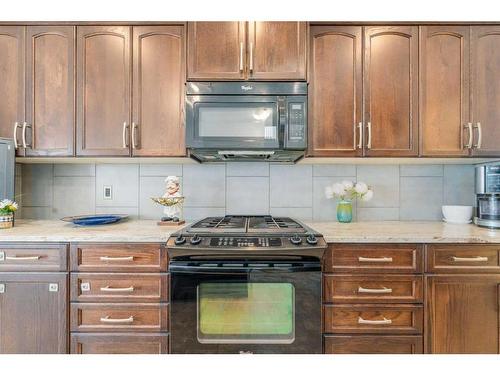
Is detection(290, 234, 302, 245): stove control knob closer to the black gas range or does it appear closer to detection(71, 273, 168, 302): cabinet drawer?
the black gas range

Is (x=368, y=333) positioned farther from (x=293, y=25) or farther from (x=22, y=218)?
(x=22, y=218)

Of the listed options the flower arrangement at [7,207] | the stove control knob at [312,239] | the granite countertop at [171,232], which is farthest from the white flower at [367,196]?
the flower arrangement at [7,207]

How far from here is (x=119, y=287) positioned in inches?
63.3

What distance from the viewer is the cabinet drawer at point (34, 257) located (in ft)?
5.27

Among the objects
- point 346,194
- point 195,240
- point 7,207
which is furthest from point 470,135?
point 7,207

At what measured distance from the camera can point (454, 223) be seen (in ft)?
6.96

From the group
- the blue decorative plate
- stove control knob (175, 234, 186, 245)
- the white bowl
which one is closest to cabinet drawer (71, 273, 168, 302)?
stove control knob (175, 234, 186, 245)

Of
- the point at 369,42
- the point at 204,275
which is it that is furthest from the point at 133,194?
the point at 369,42

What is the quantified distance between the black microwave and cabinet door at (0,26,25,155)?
1.19 meters

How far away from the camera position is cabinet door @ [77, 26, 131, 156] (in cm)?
192

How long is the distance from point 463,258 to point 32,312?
246cm

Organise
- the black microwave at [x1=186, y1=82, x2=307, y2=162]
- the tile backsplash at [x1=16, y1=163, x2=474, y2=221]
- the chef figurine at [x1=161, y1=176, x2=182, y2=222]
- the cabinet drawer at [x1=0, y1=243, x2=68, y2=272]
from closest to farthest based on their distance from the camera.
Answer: the cabinet drawer at [x1=0, y1=243, x2=68, y2=272] → the black microwave at [x1=186, y1=82, x2=307, y2=162] → the chef figurine at [x1=161, y1=176, x2=182, y2=222] → the tile backsplash at [x1=16, y1=163, x2=474, y2=221]

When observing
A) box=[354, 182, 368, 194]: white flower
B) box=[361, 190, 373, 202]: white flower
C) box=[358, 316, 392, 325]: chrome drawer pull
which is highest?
box=[354, 182, 368, 194]: white flower

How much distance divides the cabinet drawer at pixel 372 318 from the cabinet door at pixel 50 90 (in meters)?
2.00
